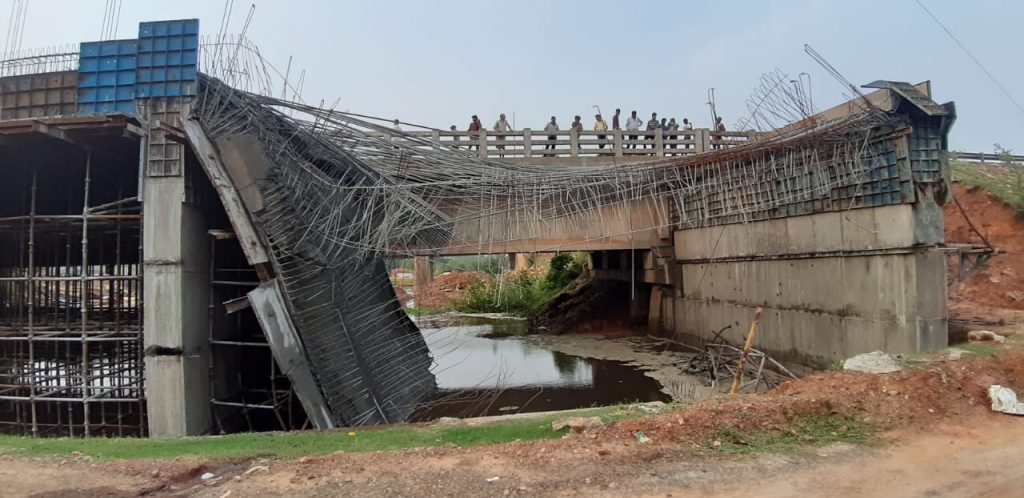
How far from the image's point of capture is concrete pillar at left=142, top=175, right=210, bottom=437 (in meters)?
9.01

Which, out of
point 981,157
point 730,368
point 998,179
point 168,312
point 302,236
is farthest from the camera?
point 981,157

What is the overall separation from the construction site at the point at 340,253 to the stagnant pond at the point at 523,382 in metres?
0.17

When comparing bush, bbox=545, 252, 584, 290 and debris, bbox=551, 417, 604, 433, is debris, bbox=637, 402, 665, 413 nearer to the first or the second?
debris, bbox=551, 417, 604, 433

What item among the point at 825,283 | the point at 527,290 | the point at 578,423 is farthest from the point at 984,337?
the point at 527,290

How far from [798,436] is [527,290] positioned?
2583cm

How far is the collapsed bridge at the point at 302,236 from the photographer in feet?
29.7

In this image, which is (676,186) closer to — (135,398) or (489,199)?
(489,199)

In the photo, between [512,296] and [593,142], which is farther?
[512,296]

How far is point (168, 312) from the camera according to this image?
9070mm

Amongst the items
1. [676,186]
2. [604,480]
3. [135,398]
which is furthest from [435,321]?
[604,480]

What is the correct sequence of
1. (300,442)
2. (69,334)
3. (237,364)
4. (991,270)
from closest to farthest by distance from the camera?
(300,442), (69,334), (237,364), (991,270)

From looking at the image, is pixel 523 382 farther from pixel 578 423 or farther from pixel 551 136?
pixel 578 423

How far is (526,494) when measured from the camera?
512 cm

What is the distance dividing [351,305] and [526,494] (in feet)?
20.0
